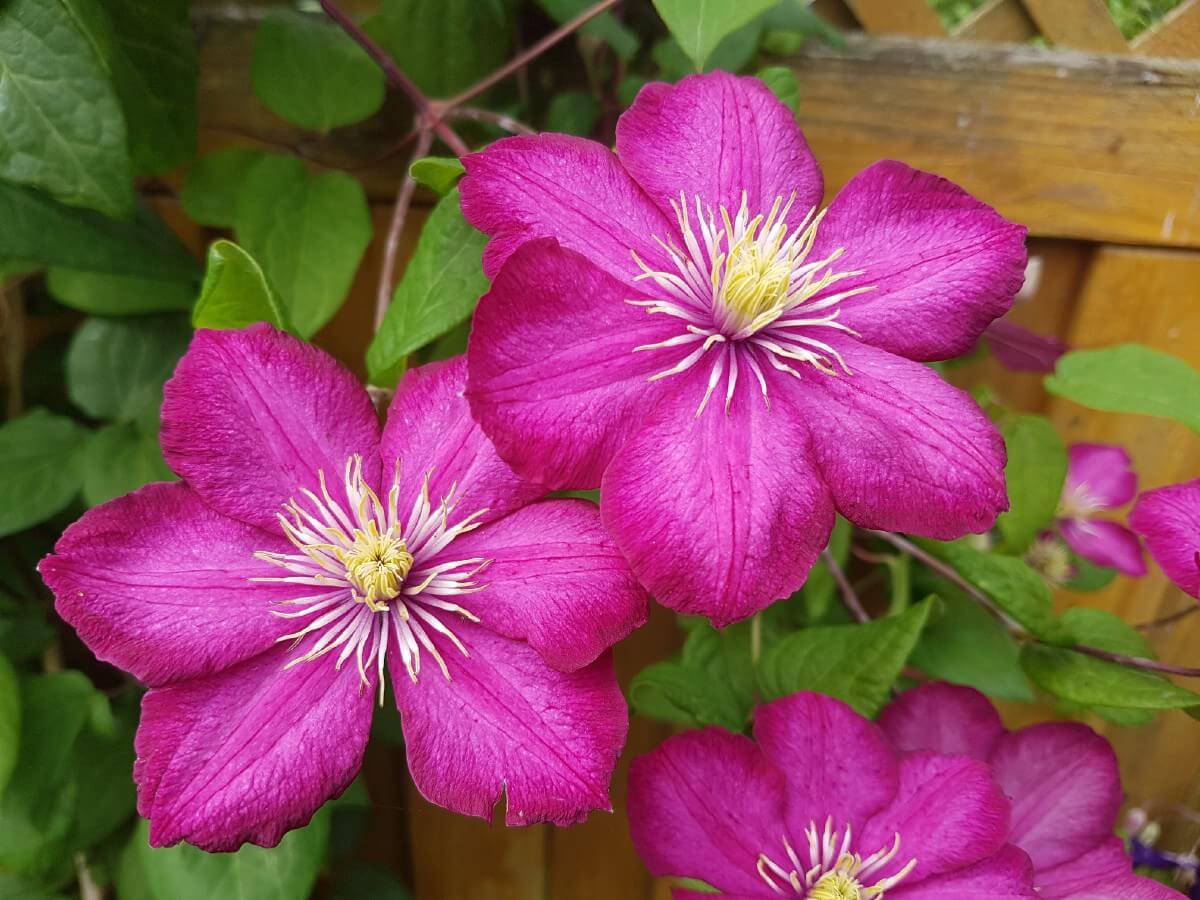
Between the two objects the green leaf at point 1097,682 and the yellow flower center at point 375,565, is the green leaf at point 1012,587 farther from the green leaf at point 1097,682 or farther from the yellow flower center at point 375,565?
the yellow flower center at point 375,565

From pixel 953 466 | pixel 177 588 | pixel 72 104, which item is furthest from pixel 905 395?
pixel 72 104

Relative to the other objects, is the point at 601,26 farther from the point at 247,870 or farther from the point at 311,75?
the point at 247,870

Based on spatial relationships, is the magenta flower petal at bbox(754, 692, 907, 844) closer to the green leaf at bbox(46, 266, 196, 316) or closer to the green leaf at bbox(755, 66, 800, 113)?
the green leaf at bbox(755, 66, 800, 113)

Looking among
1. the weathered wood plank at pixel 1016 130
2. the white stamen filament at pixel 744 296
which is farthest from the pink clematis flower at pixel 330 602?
the weathered wood plank at pixel 1016 130

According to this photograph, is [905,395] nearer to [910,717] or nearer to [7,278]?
[910,717]

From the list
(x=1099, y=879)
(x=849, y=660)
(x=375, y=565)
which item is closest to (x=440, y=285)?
(x=375, y=565)

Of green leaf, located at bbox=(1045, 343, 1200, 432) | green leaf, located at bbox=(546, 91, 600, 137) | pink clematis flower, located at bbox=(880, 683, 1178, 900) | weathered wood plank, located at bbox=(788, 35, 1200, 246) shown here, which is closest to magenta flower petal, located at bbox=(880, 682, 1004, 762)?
pink clematis flower, located at bbox=(880, 683, 1178, 900)
